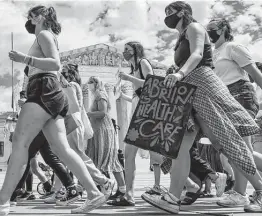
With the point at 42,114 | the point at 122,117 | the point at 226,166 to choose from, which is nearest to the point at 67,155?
the point at 42,114

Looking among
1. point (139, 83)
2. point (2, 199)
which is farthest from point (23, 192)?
point (2, 199)

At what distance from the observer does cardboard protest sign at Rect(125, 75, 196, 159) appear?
260cm

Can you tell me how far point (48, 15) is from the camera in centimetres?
296

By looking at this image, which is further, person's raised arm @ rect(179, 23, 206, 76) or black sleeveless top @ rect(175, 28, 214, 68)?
black sleeveless top @ rect(175, 28, 214, 68)

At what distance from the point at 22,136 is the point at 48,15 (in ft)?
2.76

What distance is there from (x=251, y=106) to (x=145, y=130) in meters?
1.19

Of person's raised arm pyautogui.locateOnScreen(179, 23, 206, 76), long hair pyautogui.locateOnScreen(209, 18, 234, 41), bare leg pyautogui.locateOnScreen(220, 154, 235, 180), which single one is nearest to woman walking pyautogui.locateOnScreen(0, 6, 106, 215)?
person's raised arm pyautogui.locateOnScreen(179, 23, 206, 76)

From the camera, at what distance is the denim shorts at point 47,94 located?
8.85 ft

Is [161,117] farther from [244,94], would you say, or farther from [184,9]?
[244,94]

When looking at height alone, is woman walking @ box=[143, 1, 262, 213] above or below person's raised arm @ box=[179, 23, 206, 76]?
below

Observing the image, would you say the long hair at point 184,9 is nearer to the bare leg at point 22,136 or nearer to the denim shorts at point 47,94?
the denim shorts at point 47,94

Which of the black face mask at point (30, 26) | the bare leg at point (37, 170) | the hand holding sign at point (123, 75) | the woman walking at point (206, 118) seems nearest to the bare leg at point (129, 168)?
the hand holding sign at point (123, 75)

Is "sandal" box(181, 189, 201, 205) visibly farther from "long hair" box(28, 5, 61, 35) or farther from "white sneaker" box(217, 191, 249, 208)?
"long hair" box(28, 5, 61, 35)

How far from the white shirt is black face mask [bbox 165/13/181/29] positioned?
640mm
